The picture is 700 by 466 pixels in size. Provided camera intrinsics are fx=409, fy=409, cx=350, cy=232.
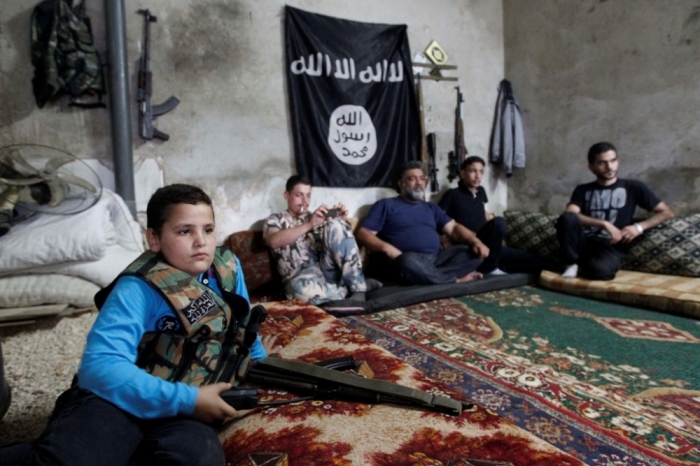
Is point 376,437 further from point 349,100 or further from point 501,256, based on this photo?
point 349,100

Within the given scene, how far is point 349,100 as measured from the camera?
391cm

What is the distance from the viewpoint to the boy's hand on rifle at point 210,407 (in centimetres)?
103

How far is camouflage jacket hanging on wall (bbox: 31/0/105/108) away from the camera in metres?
2.70

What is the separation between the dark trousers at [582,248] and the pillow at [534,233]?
519 millimetres

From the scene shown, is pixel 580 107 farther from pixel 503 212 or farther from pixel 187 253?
pixel 187 253

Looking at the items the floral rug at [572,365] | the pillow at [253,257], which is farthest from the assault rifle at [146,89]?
the floral rug at [572,365]

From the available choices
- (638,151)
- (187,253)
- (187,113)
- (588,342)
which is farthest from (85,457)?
(638,151)

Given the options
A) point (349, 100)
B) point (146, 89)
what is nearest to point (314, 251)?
point (349, 100)

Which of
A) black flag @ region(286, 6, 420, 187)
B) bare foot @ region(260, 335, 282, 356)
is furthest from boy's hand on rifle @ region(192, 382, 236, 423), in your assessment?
black flag @ region(286, 6, 420, 187)

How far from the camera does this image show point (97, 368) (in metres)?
0.97

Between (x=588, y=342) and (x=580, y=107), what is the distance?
9.54ft

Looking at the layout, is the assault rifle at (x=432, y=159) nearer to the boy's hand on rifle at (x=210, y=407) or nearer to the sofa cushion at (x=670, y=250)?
the sofa cushion at (x=670, y=250)

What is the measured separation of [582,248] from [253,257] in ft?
8.84

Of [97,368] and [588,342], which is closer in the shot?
[97,368]
